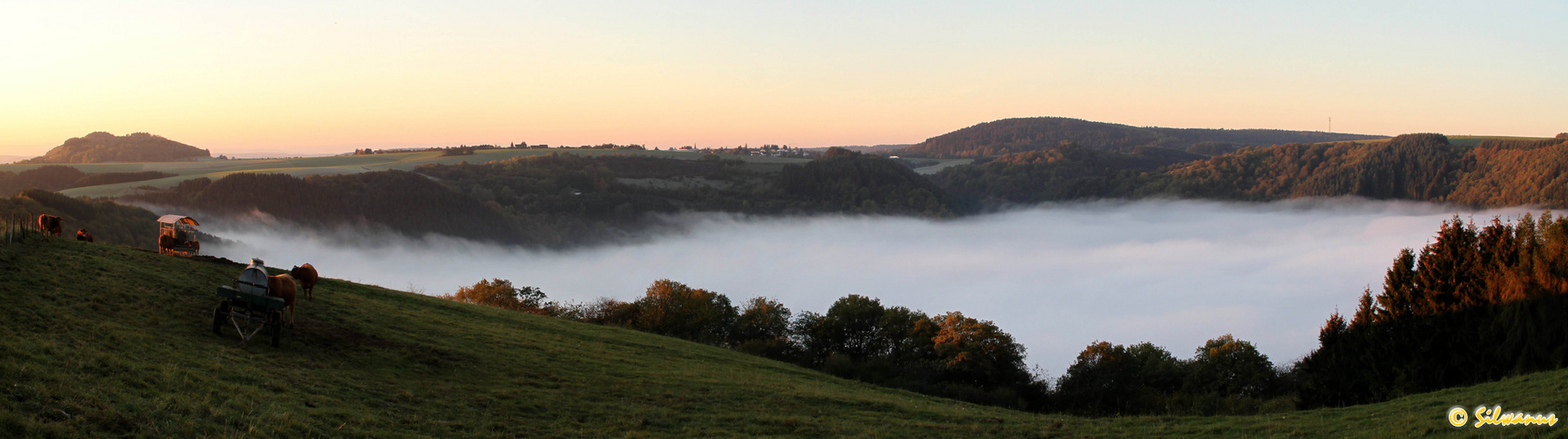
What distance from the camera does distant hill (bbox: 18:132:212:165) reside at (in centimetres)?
13275

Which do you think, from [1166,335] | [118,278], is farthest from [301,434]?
[1166,335]

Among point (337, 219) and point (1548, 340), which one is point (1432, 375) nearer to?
point (1548, 340)

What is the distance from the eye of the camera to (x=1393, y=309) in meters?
29.4

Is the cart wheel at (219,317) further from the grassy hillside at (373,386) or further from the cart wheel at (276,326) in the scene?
the cart wheel at (276,326)

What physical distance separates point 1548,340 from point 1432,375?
3.82 metres

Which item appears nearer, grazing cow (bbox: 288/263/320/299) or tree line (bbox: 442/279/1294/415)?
grazing cow (bbox: 288/263/320/299)

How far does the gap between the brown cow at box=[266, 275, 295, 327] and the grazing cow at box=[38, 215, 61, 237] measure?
36.5 feet

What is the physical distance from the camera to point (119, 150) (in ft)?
464

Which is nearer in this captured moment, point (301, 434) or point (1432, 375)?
point (301, 434)

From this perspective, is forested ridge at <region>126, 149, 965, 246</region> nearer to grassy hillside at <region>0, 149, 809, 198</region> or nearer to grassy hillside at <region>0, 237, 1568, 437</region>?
grassy hillside at <region>0, 149, 809, 198</region>

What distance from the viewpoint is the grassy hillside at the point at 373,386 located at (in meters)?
10.6

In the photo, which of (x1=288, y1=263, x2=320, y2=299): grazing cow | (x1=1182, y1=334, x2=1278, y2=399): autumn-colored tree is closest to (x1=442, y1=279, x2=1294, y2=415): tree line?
(x1=1182, y1=334, x2=1278, y2=399): autumn-colored tree

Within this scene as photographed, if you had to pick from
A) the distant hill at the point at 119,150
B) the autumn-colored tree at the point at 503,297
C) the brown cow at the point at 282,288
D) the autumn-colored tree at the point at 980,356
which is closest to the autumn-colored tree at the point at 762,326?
the autumn-colored tree at the point at 980,356

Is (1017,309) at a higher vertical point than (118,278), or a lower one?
lower
